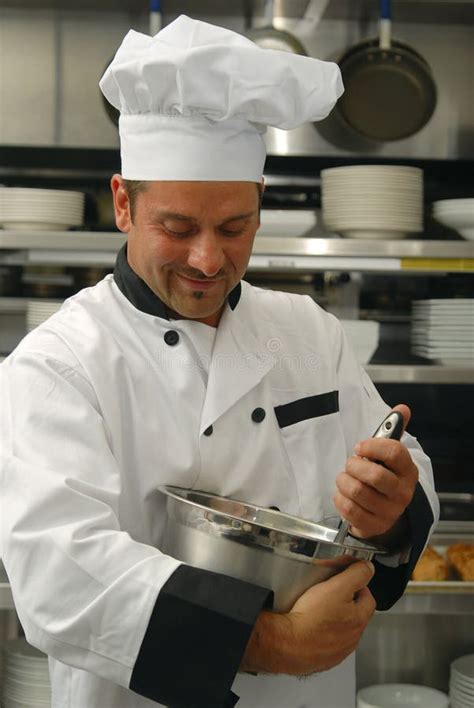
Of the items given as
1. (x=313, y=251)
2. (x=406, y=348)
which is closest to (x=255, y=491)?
(x=313, y=251)

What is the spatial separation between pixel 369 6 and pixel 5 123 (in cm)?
113

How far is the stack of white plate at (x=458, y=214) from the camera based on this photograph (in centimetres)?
259

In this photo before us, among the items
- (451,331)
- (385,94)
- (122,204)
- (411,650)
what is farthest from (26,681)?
(385,94)

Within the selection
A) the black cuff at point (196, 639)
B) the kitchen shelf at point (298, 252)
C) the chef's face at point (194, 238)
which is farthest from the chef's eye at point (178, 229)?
the kitchen shelf at point (298, 252)

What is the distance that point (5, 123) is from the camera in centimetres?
280

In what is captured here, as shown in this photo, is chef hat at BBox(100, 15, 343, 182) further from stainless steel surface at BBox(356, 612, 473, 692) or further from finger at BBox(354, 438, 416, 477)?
stainless steel surface at BBox(356, 612, 473, 692)

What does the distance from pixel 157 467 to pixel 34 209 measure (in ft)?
4.57

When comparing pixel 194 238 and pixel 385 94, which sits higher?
pixel 385 94

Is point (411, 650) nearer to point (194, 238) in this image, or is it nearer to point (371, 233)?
point (371, 233)

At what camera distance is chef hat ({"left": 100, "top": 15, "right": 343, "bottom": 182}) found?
1.23 m

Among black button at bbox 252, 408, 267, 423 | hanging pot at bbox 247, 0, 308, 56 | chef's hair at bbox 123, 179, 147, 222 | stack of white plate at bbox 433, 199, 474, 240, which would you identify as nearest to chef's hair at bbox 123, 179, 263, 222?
chef's hair at bbox 123, 179, 147, 222

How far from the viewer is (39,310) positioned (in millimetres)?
2588

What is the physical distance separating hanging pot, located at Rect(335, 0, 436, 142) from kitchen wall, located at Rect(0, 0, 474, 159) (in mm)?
170

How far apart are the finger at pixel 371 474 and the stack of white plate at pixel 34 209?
1.59 m
